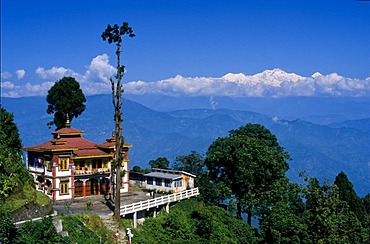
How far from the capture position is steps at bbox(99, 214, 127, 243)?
24572 mm

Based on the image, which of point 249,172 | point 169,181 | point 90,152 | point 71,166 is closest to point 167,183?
point 169,181

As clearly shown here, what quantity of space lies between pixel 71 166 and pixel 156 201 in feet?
21.0

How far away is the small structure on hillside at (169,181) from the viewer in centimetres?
3459

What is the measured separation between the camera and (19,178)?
83.3ft

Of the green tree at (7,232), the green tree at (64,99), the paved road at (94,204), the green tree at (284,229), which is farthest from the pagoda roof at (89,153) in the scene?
the green tree at (7,232)

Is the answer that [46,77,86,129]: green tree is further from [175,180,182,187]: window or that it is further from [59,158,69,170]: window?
[175,180,182,187]: window

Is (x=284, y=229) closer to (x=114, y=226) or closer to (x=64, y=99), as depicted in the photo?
(x=114, y=226)

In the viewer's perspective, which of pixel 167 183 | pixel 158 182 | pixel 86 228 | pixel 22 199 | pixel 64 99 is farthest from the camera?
pixel 64 99

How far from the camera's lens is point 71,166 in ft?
104

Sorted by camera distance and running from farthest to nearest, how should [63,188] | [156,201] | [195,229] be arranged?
[63,188] < [156,201] < [195,229]

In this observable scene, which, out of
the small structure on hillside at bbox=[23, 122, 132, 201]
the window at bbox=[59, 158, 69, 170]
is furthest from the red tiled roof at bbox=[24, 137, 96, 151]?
the window at bbox=[59, 158, 69, 170]

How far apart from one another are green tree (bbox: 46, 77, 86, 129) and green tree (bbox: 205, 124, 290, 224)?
508 inches

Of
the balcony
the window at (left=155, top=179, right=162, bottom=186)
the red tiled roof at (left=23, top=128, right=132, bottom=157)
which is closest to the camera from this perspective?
the red tiled roof at (left=23, top=128, right=132, bottom=157)

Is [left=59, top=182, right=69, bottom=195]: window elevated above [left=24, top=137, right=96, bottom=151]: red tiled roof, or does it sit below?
below
